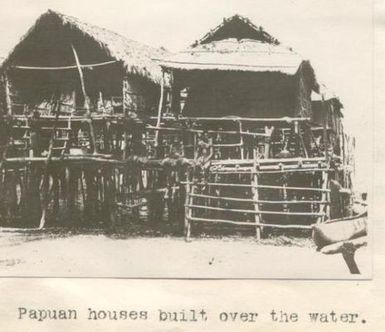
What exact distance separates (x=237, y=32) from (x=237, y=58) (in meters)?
0.17

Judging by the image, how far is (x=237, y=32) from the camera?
1316mm

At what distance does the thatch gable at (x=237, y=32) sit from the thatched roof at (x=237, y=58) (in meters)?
0.02

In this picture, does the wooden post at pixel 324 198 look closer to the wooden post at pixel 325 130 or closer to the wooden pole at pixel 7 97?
the wooden post at pixel 325 130

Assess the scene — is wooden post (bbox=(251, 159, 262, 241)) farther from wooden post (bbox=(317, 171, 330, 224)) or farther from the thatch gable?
the thatch gable

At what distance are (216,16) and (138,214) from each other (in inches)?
16.6

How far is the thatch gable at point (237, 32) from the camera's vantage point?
1.27 m

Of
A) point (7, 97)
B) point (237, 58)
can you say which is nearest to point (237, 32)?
point (237, 58)

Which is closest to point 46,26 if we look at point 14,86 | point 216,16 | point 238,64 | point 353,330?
point 14,86

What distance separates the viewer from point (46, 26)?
1261 mm

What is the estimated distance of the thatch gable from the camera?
127cm

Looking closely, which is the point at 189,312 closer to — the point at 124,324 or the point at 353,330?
the point at 124,324

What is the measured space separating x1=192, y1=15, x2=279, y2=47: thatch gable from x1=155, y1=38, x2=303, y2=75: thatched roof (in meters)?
0.02

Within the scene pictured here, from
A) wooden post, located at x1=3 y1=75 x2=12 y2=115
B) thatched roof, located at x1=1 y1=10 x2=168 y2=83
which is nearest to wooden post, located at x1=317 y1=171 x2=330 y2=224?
thatched roof, located at x1=1 y1=10 x2=168 y2=83

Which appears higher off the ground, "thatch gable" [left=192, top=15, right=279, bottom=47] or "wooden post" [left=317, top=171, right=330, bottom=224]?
"thatch gable" [left=192, top=15, right=279, bottom=47]
